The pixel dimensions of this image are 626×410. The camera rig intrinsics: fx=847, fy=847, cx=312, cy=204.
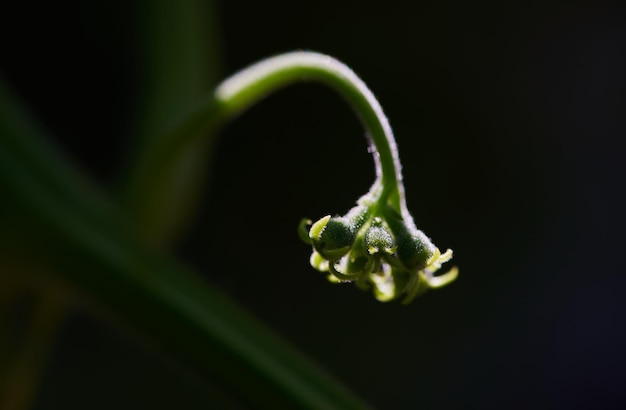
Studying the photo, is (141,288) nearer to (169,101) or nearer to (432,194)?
(169,101)

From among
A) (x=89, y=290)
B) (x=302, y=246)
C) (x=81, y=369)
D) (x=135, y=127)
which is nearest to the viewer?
(x=89, y=290)

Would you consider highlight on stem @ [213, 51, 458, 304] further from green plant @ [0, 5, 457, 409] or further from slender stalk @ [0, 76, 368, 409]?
slender stalk @ [0, 76, 368, 409]

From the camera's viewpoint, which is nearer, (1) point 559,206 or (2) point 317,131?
(2) point 317,131

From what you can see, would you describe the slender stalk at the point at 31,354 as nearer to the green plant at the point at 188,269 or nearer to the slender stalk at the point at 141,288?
the green plant at the point at 188,269

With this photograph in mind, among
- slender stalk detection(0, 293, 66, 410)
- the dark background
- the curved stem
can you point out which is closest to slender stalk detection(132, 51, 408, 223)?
the curved stem

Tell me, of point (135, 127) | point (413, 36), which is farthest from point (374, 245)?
point (413, 36)

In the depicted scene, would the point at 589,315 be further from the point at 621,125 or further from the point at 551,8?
the point at 551,8

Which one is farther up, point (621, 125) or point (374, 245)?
point (621, 125)
